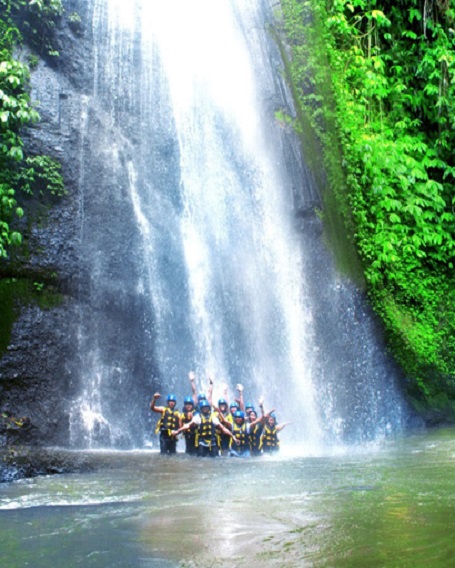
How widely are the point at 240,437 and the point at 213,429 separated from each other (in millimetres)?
494

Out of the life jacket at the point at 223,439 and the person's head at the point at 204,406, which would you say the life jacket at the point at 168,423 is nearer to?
the person's head at the point at 204,406

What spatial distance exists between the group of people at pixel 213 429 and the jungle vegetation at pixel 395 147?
12.2ft

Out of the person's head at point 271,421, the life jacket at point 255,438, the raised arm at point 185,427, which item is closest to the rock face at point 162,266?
the raised arm at point 185,427

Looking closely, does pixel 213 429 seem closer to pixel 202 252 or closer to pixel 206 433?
pixel 206 433

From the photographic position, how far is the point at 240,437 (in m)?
9.77

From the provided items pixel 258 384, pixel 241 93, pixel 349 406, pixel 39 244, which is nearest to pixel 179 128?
pixel 241 93

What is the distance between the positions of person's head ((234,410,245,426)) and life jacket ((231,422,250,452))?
0.06 metres

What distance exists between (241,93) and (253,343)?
5399mm

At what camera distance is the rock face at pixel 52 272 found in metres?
9.91

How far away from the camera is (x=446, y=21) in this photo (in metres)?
14.9

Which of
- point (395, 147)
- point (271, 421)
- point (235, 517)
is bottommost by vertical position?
point (235, 517)

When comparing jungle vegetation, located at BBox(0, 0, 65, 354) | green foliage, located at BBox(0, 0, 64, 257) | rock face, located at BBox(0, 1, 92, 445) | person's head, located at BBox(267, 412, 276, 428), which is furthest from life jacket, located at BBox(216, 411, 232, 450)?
green foliage, located at BBox(0, 0, 64, 257)

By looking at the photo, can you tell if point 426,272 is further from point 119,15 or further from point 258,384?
point 119,15

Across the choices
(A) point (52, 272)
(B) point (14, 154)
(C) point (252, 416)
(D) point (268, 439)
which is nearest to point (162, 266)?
(A) point (52, 272)
